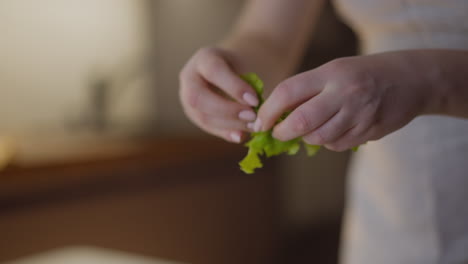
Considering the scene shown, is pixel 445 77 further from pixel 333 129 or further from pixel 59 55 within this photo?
pixel 59 55

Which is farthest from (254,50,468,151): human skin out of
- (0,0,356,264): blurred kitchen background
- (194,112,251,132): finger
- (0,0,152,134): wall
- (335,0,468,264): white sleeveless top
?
(0,0,152,134): wall

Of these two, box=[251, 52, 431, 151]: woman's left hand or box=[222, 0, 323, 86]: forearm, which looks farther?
box=[222, 0, 323, 86]: forearm

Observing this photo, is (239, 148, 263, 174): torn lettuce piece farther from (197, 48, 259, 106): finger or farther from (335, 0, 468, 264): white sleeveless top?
(335, 0, 468, 264): white sleeveless top

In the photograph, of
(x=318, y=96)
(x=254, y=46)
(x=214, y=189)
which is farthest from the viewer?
(x=214, y=189)

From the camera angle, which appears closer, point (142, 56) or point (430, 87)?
point (430, 87)

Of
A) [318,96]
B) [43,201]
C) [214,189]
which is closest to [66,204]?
[43,201]

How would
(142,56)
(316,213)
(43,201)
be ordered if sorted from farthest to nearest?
1. (316,213)
2. (142,56)
3. (43,201)

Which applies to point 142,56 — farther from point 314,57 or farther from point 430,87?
point 430,87
